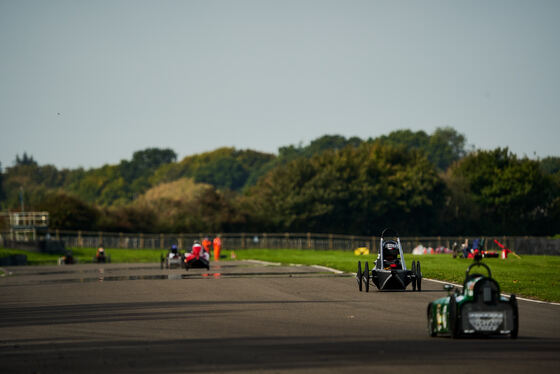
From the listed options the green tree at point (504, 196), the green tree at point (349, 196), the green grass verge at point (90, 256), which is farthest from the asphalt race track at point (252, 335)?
the green tree at point (504, 196)

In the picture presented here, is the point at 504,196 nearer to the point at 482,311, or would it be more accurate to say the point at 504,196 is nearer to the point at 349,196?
the point at 349,196

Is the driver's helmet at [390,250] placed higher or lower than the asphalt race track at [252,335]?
higher

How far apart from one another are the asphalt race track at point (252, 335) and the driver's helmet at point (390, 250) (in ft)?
3.56

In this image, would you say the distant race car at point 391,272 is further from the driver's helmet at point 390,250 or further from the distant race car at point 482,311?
the distant race car at point 482,311

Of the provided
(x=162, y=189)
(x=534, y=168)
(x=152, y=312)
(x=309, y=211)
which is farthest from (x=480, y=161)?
(x=152, y=312)

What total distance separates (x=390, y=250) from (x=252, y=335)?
32.4ft

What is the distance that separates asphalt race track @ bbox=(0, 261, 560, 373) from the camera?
35.6ft

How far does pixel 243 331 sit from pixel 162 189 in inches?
4734

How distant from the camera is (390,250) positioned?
2316 centimetres

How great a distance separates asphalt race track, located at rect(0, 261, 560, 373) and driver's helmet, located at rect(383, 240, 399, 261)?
109 cm

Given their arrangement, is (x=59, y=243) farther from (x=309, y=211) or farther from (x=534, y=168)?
(x=534, y=168)

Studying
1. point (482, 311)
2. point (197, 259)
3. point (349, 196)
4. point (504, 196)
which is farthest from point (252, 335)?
point (504, 196)

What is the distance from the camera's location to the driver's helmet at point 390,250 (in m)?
23.1

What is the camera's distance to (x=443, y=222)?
10250 cm
